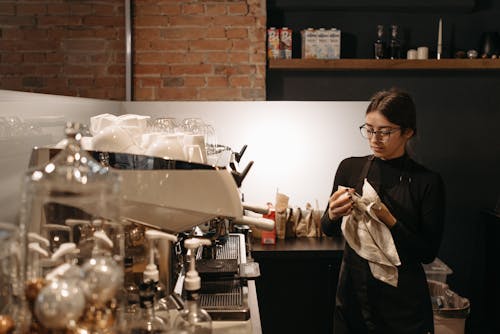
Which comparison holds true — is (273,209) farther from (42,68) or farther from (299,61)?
(42,68)

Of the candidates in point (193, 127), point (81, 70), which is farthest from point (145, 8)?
point (193, 127)

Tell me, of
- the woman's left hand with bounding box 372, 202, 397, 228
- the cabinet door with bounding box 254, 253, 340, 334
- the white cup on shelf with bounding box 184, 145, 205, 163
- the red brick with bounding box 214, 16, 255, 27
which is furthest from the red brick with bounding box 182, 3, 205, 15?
the white cup on shelf with bounding box 184, 145, 205, 163

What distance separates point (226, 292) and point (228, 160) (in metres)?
0.84

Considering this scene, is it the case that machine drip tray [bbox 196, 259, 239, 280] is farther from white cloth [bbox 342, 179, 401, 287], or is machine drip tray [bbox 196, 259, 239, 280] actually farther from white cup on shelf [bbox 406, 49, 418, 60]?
white cup on shelf [bbox 406, 49, 418, 60]

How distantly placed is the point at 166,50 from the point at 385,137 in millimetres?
2190

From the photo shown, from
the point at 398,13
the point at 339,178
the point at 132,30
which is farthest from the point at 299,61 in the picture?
the point at 339,178

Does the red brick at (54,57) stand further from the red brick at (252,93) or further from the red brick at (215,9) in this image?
the red brick at (252,93)

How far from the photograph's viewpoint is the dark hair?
7.64 ft

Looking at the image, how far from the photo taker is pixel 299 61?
389 centimetres

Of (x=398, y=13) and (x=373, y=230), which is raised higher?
(x=398, y=13)

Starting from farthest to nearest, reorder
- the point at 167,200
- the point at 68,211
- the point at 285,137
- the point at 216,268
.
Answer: the point at 285,137, the point at 216,268, the point at 167,200, the point at 68,211

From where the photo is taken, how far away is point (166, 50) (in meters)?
3.99

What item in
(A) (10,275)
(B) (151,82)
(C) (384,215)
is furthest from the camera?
(B) (151,82)

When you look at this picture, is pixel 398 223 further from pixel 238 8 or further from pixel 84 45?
pixel 84 45
